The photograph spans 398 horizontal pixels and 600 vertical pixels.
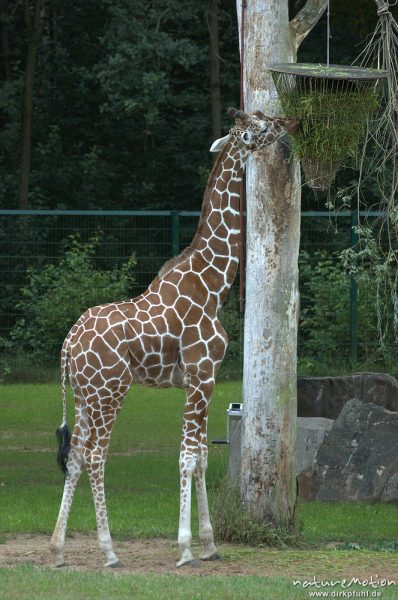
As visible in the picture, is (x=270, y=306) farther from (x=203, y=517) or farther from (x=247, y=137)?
(x=203, y=517)

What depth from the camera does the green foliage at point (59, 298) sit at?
18.9 metres

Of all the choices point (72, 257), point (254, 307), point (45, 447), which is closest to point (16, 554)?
point (254, 307)

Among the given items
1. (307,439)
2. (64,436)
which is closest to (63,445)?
(64,436)

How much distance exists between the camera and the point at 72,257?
760 inches

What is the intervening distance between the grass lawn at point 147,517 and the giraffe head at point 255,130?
109 inches

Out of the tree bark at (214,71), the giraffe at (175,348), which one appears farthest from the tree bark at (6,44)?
the giraffe at (175,348)

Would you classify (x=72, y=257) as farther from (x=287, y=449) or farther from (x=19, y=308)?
(x=287, y=449)

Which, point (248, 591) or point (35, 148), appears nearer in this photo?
point (248, 591)

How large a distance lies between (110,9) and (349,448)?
14.5 metres

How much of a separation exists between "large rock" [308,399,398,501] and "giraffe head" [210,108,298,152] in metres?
3.02

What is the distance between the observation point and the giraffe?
803 centimetres

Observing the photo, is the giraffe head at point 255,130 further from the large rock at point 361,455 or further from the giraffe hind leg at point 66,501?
the large rock at point 361,455

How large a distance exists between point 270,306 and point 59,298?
33.6 feet

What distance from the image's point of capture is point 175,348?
8219 mm
